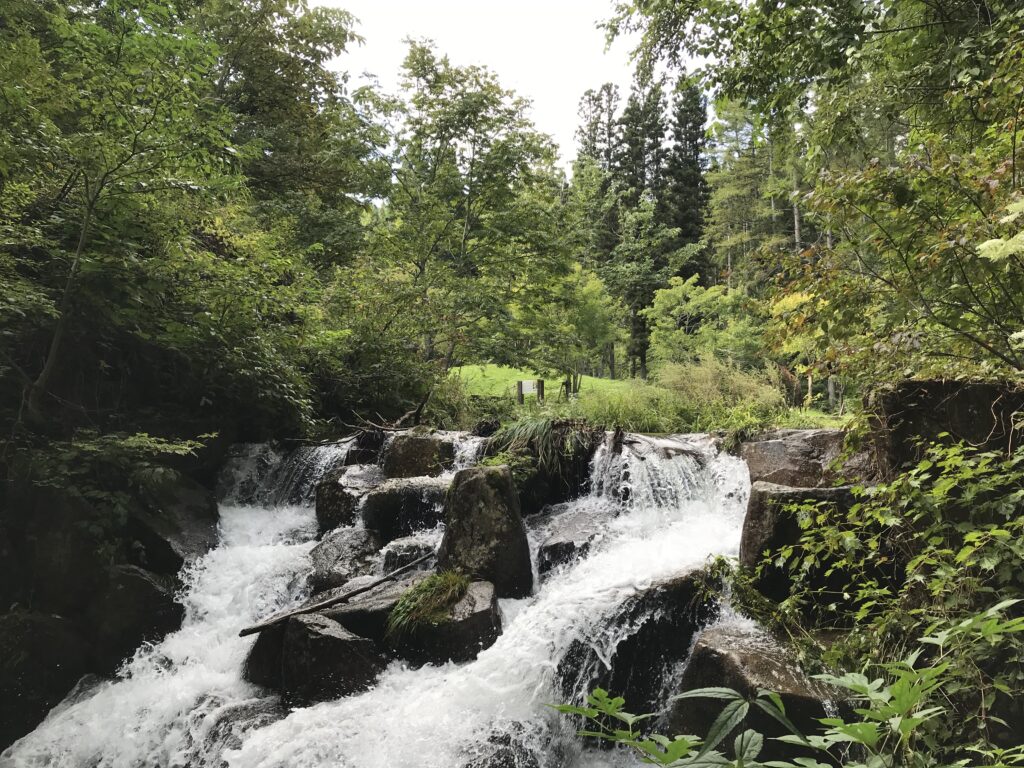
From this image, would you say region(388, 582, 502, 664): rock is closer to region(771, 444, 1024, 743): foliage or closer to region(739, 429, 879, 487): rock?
region(771, 444, 1024, 743): foliage

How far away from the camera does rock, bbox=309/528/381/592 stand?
20.1ft

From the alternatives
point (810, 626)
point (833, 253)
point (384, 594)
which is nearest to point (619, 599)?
point (810, 626)

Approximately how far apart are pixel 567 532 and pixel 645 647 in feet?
6.44

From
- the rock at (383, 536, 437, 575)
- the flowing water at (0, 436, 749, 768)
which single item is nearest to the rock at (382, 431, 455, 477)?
the flowing water at (0, 436, 749, 768)

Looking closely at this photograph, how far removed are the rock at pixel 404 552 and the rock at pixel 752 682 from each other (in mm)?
3242

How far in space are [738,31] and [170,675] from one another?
8.18 meters

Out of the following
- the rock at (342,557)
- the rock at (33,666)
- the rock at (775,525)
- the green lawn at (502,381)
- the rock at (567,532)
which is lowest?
the rock at (33,666)

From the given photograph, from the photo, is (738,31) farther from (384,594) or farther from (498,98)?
(498,98)

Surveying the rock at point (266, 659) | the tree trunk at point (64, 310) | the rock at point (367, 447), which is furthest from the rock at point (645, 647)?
the tree trunk at point (64, 310)

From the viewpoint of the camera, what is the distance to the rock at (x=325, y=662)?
15.1 feet

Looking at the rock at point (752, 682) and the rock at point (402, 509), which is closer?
the rock at point (752, 682)

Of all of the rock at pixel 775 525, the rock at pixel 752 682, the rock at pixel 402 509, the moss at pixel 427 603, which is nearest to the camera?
the rock at pixel 752 682

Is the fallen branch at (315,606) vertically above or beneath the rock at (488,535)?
beneath

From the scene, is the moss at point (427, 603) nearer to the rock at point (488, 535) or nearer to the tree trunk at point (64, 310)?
the rock at point (488, 535)
